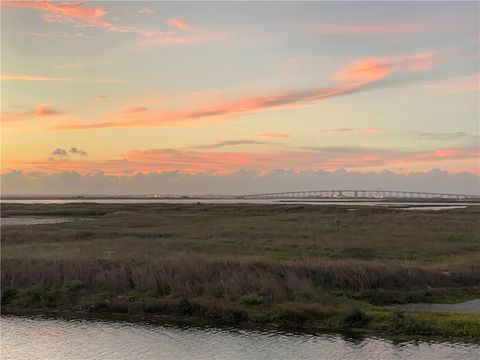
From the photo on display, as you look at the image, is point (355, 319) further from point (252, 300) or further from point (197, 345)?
point (197, 345)

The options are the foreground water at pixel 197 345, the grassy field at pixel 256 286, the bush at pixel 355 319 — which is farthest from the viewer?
the grassy field at pixel 256 286

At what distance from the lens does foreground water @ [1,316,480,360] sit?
1555cm

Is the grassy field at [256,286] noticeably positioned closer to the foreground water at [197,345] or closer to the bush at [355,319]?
the bush at [355,319]

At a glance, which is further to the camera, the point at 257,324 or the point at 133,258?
the point at 133,258

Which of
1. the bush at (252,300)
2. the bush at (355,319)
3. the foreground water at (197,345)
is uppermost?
the bush at (252,300)

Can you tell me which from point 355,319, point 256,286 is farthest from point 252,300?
point 355,319

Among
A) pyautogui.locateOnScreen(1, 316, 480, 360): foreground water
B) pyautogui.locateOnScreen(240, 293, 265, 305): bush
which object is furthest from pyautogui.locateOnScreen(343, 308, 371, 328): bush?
pyautogui.locateOnScreen(240, 293, 265, 305): bush

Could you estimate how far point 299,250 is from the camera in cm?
3497

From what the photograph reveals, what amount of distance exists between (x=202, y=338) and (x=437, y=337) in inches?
317

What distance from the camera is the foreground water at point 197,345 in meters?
15.6

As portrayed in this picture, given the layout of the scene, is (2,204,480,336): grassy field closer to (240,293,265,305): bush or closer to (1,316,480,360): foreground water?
(240,293,265,305): bush

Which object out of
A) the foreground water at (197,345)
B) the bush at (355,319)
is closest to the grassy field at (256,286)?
the bush at (355,319)

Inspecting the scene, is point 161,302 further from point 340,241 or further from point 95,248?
point 340,241

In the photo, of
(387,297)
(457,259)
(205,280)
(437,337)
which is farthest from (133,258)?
(457,259)
